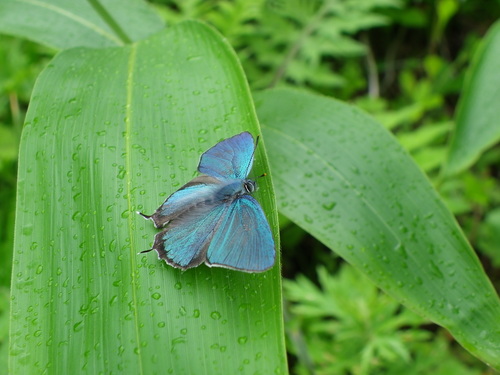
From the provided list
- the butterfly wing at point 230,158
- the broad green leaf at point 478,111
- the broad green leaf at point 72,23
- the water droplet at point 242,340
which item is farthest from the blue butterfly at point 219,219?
the broad green leaf at point 478,111

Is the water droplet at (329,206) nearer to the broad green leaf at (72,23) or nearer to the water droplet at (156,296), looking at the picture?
the water droplet at (156,296)

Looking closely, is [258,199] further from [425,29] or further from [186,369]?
[425,29]

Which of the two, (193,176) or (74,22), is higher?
(74,22)

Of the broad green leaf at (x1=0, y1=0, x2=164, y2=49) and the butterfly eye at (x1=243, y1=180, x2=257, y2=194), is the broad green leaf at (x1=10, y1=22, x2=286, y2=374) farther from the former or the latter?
the broad green leaf at (x1=0, y1=0, x2=164, y2=49)

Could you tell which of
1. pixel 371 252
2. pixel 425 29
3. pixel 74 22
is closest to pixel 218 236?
pixel 371 252

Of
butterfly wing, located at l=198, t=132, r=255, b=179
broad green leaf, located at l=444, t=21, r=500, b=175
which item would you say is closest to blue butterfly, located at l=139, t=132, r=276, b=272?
butterfly wing, located at l=198, t=132, r=255, b=179

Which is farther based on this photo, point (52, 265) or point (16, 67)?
point (16, 67)

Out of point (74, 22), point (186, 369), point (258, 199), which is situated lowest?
point (186, 369)
